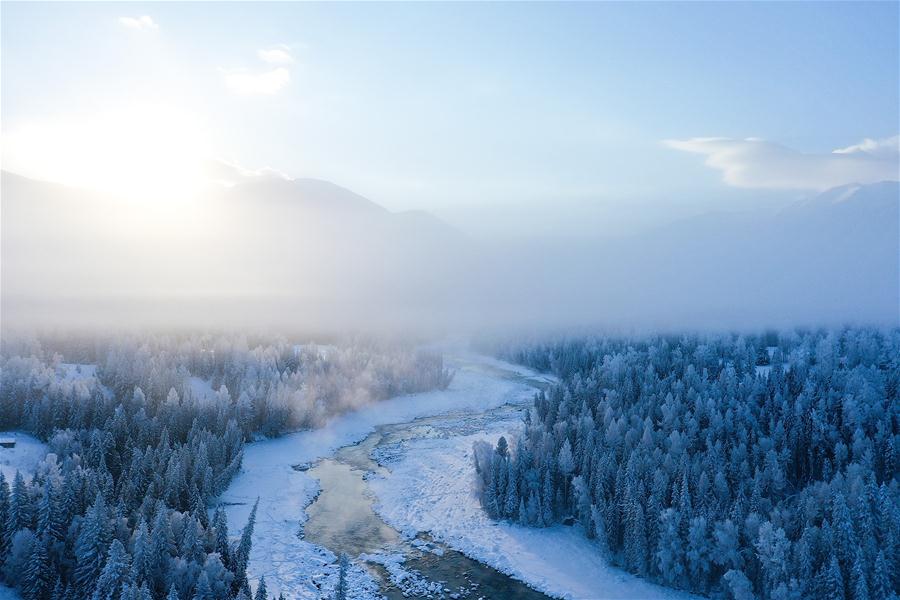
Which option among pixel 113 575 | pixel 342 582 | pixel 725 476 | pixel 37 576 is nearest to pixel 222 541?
pixel 113 575

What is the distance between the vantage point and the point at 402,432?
12131cm

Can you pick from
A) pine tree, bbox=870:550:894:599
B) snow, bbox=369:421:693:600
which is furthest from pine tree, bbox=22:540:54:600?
pine tree, bbox=870:550:894:599

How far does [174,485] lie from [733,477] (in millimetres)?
63569

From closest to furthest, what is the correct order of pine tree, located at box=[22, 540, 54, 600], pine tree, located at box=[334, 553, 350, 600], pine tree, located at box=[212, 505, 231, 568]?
pine tree, located at box=[334, 553, 350, 600], pine tree, located at box=[22, 540, 54, 600], pine tree, located at box=[212, 505, 231, 568]

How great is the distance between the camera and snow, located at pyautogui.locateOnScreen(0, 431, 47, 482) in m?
73.5

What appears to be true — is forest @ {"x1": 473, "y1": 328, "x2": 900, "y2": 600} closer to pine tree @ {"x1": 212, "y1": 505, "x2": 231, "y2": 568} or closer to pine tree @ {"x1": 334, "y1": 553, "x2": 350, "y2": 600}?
pine tree @ {"x1": 334, "y1": 553, "x2": 350, "y2": 600}

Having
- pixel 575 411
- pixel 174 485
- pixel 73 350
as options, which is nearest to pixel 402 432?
pixel 575 411

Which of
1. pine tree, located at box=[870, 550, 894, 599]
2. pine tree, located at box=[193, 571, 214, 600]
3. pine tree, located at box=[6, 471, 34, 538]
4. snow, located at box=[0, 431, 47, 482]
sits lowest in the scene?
pine tree, located at box=[193, 571, 214, 600]

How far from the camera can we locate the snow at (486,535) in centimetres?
6100

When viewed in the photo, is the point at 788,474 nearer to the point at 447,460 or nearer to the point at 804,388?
the point at 804,388

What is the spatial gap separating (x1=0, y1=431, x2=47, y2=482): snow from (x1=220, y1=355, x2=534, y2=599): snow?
A: 924 inches

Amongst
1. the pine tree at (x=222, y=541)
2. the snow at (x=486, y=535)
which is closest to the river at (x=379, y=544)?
the snow at (x=486, y=535)

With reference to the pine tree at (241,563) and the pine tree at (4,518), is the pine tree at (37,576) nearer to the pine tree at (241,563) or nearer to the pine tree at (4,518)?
the pine tree at (4,518)

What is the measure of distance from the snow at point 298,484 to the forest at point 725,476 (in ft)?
76.4
